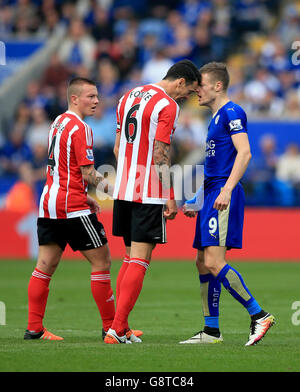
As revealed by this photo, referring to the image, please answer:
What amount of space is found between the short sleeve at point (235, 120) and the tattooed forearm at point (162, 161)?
22.1 inches

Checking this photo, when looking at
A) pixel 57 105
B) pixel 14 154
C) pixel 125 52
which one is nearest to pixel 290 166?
pixel 57 105

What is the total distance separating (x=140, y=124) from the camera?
7.20 metres

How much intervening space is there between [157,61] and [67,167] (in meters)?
13.9

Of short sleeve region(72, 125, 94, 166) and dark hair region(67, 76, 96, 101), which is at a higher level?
dark hair region(67, 76, 96, 101)

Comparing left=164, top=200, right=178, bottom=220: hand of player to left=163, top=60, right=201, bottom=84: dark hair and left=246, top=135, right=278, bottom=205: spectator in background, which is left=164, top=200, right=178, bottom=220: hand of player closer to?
left=163, top=60, right=201, bottom=84: dark hair

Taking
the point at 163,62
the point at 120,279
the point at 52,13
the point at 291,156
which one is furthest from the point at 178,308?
the point at 52,13

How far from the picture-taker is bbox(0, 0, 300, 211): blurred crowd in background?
18250mm

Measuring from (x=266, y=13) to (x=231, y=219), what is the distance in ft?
56.5

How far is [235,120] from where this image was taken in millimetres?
7188

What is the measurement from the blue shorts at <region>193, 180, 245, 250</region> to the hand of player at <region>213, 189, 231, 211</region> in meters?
0.26

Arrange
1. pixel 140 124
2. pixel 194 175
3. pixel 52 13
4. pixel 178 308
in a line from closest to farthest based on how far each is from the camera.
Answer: pixel 140 124 → pixel 178 308 → pixel 194 175 → pixel 52 13

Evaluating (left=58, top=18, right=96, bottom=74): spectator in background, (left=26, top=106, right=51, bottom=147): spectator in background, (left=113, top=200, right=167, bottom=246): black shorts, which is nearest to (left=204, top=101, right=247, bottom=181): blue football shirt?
(left=113, top=200, right=167, bottom=246): black shorts

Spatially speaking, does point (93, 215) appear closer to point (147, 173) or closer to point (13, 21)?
point (147, 173)

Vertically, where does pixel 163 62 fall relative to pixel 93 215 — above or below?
above
